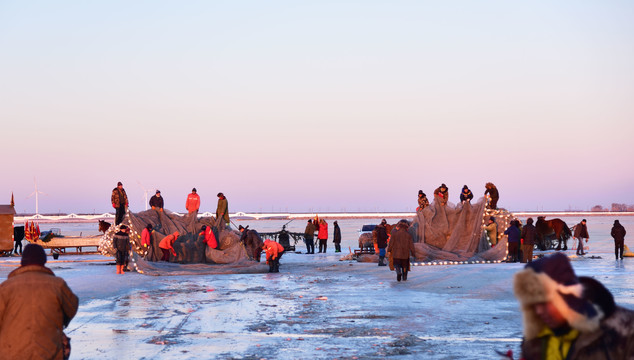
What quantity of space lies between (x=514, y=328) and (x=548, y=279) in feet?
29.1

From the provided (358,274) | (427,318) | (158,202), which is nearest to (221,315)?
(427,318)

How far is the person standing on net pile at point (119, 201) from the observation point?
2805cm

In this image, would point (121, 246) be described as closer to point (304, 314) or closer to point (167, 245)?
point (167, 245)

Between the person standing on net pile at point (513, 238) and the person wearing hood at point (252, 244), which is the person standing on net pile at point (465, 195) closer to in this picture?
the person standing on net pile at point (513, 238)

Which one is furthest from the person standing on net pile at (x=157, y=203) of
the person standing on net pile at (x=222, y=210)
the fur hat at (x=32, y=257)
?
the fur hat at (x=32, y=257)

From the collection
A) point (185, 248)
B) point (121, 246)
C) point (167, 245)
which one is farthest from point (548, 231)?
point (121, 246)

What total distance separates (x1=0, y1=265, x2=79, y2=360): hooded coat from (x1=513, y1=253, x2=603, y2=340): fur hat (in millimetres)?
→ 3922

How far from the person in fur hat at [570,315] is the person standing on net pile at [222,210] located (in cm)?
2500

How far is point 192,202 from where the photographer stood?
29562 mm

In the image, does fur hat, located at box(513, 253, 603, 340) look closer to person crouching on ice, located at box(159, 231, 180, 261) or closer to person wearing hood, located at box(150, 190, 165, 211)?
person crouching on ice, located at box(159, 231, 180, 261)

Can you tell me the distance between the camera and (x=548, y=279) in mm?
3986

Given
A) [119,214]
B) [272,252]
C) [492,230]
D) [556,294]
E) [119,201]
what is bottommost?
[272,252]

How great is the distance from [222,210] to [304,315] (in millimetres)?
14952

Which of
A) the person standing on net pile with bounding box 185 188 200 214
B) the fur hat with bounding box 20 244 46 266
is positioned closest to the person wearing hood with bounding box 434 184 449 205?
the person standing on net pile with bounding box 185 188 200 214
